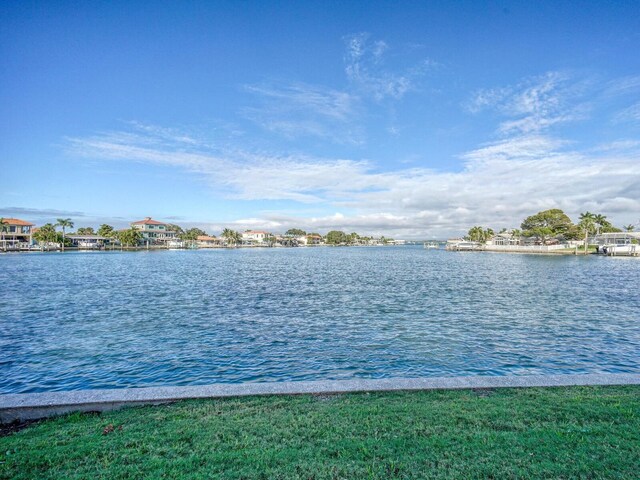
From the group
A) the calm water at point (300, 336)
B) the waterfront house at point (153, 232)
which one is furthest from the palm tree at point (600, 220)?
the waterfront house at point (153, 232)

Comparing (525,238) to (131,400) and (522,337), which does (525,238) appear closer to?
(522,337)

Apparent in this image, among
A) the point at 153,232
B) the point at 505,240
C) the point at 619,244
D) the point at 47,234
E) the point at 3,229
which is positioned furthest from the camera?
the point at 153,232

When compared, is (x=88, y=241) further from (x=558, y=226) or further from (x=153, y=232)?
(x=558, y=226)

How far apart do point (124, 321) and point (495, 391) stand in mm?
17478

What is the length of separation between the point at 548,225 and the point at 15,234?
17918cm

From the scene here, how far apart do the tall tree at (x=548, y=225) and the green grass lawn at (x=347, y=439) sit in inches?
5404

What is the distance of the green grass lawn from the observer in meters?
4.34

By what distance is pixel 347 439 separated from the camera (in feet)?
16.6

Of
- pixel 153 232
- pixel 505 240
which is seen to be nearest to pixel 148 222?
pixel 153 232

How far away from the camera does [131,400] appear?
647cm

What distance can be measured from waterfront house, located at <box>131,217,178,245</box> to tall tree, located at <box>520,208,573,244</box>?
152080 mm

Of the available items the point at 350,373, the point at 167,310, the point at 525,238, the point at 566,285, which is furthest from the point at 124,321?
the point at 525,238

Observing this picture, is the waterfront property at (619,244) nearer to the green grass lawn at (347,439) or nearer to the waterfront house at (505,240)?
the waterfront house at (505,240)

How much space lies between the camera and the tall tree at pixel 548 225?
121875 millimetres
